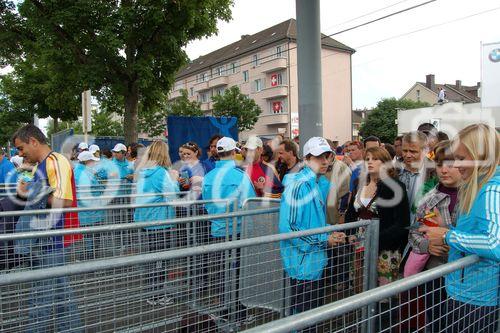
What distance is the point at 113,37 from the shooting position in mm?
16781

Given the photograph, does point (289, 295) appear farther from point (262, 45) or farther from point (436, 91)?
point (436, 91)

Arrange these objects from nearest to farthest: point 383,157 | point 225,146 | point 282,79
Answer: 1. point 383,157
2. point 225,146
3. point 282,79

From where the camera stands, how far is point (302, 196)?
3.26m

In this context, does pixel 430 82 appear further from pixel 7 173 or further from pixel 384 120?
pixel 7 173

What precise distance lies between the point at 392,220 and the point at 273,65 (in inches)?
1872

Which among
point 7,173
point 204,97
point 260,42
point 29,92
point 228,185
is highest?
point 260,42

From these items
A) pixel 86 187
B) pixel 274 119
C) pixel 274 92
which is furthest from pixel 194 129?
pixel 274 119

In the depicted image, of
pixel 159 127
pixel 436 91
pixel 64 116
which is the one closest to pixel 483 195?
pixel 64 116

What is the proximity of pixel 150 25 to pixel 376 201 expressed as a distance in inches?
638

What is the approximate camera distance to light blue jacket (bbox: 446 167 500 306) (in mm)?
2131

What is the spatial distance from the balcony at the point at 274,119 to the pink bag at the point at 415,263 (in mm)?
46321

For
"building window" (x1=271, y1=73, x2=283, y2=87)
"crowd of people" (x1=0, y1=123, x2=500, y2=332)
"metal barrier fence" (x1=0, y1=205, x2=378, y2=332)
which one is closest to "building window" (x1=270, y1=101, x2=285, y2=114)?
"building window" (x1=271, y1=73, x2=283, y2=87)

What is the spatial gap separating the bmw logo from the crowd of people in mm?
6803

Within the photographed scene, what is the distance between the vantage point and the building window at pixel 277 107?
50.1m
